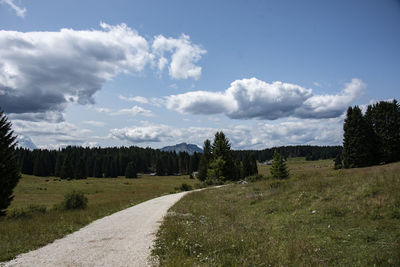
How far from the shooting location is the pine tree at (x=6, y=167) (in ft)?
69.8

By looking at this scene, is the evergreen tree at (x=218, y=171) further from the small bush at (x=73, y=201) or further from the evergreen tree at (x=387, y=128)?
the evergreen tree at (x=387, y=128)

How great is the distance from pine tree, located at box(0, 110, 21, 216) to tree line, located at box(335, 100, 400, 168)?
208 ft

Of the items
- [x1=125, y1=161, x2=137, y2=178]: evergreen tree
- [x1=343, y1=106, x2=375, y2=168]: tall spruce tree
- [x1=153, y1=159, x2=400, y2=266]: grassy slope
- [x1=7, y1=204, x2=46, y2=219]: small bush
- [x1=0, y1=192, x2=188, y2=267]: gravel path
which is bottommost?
[x1=125, y1=161, x2=137, y2=178]: evergreen tree

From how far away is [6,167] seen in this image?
2158 centimetres

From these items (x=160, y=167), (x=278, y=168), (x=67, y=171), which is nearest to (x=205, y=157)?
(x=278, y=168)

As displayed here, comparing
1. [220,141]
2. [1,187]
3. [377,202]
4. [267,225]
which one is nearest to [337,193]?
[377,202]

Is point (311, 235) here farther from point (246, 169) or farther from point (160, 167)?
point (160, 167)

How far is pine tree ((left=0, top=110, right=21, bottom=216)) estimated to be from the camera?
21.3 m

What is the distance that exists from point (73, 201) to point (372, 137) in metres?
64.3

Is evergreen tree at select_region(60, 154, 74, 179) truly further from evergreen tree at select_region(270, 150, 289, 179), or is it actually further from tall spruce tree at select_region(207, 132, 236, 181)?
evergreen tree at select_region(270, 150, 289, 179)

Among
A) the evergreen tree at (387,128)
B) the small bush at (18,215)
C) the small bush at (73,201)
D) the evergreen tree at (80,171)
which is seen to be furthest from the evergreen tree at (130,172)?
the evergreen tree at (387,128)

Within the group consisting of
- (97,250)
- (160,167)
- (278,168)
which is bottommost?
(160,167)

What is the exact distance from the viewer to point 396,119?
5572 cm

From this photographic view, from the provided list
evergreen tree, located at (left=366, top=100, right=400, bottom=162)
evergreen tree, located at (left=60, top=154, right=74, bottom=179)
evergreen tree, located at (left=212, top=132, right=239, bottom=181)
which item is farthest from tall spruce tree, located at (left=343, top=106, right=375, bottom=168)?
evergreen tree, located at (left=60, top=154, right=74, bottom=179)
